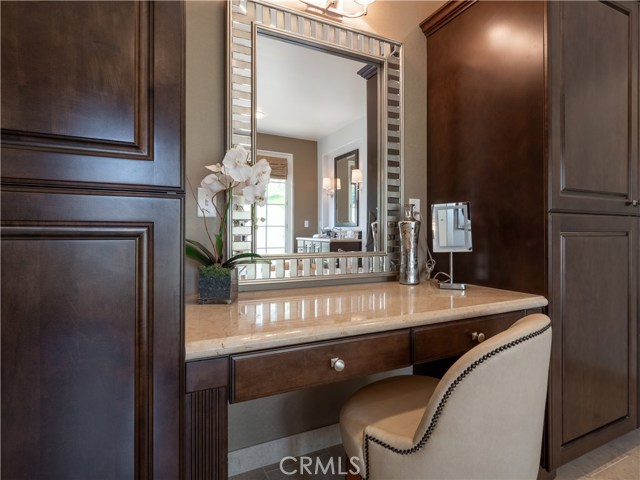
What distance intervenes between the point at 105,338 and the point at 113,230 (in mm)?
215

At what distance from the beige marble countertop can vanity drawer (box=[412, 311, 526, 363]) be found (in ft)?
0.09

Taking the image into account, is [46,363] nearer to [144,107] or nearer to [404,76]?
[144,107]

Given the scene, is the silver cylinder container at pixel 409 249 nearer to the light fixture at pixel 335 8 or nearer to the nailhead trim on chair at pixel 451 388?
the nailhead trim on chair at pixel 451 388

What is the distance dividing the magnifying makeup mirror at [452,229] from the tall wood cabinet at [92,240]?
1.24 metres

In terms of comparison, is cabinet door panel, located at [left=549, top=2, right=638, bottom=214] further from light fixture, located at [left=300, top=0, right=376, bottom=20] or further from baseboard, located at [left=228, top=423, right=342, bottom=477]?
baseboard, located at [left=228, top=423, right=342, bottom=477]

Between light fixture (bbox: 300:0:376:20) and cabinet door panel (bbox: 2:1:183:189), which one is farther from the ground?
light fixture (bbox: 300:0:376:20)

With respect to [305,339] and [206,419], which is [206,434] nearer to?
[206,419]

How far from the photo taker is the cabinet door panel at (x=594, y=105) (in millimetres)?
1357

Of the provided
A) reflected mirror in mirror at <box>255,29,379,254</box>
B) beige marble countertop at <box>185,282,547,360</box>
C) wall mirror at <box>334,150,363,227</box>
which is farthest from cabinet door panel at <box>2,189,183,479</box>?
wall mirror at <box>334,150,363,227</box>

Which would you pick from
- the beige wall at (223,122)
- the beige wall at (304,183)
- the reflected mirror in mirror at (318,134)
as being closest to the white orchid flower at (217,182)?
the beige wall at (223,122)

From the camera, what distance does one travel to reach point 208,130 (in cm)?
139

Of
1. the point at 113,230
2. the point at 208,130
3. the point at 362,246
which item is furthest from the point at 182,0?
the point at 362,246

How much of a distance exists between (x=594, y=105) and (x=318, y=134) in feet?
4.02

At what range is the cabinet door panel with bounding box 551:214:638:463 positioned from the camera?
1.39m
